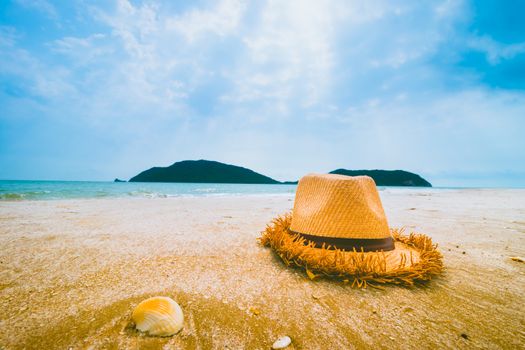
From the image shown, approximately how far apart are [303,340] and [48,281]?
169 cm

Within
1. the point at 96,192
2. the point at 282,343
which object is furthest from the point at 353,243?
the point at 96,192

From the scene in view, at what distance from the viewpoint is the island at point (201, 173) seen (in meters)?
86.6

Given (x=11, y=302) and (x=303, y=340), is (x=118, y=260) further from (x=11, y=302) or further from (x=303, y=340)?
(x=303, y=340)

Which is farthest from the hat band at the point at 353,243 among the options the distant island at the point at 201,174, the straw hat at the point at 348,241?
the distant island at the point at 201,174

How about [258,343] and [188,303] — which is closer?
[258,343]

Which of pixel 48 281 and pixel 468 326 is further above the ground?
pixel 48 281

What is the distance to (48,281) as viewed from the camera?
1.63 m

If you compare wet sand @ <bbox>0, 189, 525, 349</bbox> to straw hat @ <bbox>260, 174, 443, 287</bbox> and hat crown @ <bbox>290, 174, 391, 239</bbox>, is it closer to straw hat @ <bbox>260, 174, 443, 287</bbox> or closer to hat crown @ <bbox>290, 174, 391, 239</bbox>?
straw hat @ <bbox>260, 174, 443, 287</bbox>

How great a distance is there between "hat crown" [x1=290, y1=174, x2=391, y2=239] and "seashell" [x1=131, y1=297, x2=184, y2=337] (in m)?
1.17

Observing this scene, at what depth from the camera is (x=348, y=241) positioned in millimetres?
1880

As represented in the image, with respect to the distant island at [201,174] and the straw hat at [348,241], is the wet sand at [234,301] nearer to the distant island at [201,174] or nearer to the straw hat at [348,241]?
the straw hat at [348,241]

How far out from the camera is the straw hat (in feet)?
5.48

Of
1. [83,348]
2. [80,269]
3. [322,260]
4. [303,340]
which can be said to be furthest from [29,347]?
[322,260]

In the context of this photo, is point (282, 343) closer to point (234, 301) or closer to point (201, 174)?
point (234, 301)
